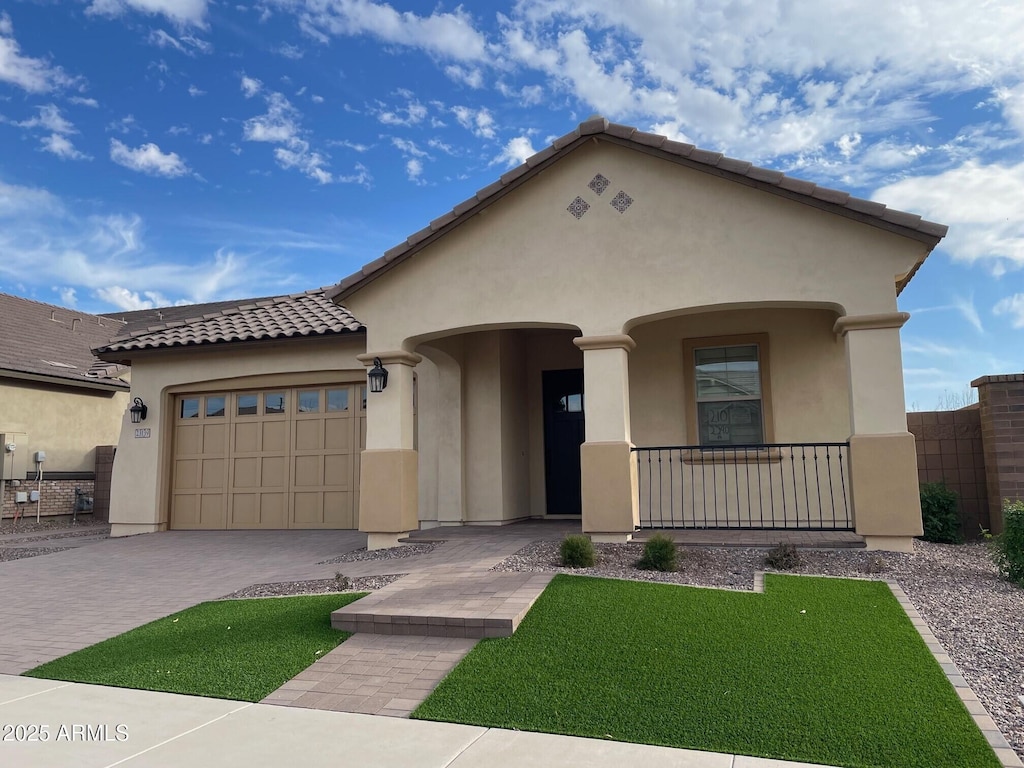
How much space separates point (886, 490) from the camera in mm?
8344

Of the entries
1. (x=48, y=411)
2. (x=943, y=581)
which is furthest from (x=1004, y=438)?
(x=48, y=411)

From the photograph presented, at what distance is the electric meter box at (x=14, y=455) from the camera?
1755 cm

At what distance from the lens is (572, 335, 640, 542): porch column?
9234 millimetres

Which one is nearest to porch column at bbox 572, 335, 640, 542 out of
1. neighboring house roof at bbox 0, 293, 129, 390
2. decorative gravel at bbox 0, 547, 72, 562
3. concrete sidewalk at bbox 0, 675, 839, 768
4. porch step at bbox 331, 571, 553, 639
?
porch step at bbox 331, 571, 553, 639

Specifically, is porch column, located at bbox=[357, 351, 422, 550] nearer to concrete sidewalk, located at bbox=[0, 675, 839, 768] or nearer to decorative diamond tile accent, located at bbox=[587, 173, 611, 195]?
decorative diamond tile accent, located at bbox=[587, 173, 611, 195]

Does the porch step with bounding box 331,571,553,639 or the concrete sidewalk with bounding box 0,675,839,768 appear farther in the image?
the porch step with bounding box 331,571,553,639

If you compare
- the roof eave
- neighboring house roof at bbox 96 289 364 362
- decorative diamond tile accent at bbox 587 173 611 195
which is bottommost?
the roof eave

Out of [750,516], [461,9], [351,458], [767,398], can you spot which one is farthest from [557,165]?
[351,458]

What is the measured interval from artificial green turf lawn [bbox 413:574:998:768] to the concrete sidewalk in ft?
0.59

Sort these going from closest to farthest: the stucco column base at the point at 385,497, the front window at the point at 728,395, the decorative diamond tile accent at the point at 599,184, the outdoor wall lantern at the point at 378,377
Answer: the decorative diamond tile accent at the point at 599,184
the stucco column base at the point at 385,497
the outdoor wall lantern at the point at 378,377
the front window at the point at 728,395

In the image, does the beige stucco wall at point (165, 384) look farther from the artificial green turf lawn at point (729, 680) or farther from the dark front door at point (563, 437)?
the artificial green turf lawn at point (729, 680)

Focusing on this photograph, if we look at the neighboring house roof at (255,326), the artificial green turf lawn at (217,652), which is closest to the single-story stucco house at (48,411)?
the neighboring house roof at (255,326)

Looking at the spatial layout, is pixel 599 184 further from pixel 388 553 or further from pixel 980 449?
pixel 980 449

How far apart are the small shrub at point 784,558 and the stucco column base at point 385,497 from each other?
4985 mm
